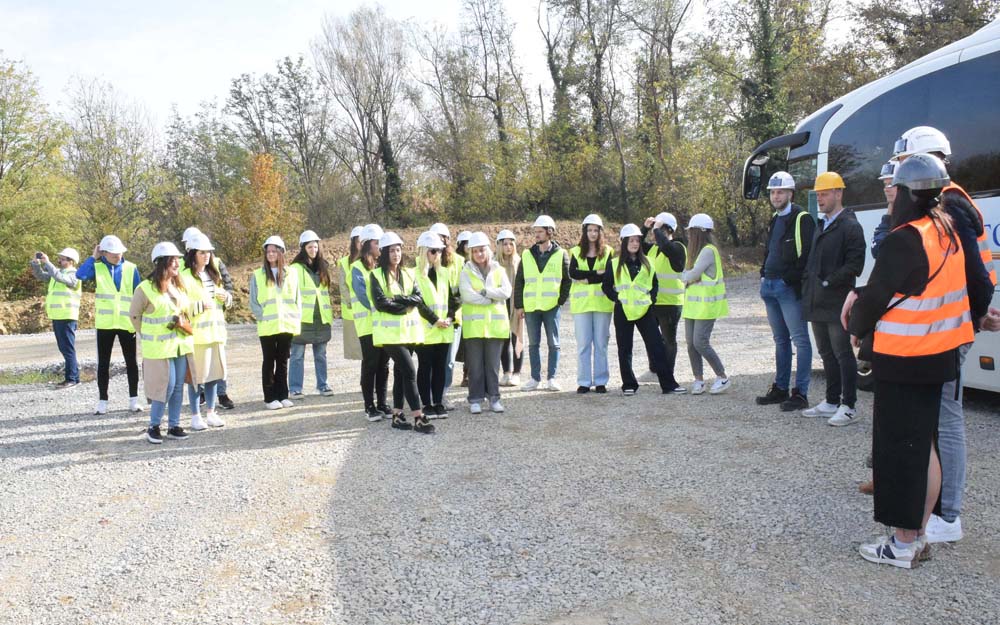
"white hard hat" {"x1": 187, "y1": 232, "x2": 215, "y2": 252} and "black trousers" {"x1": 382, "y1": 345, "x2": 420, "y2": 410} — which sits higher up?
"white hard hat" {"x1": 187, "y1": 232, "x2": 215, "y2": 252}

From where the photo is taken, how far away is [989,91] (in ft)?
20.6

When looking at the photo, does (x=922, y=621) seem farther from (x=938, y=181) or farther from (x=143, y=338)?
(x=143, y=338)

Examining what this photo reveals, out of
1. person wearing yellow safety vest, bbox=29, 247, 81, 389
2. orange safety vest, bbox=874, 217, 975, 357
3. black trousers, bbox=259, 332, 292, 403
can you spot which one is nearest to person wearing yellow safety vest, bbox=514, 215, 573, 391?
black trousers, bbox=259, 332, 292, 403

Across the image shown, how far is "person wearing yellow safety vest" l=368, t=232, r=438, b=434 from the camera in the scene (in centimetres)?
669

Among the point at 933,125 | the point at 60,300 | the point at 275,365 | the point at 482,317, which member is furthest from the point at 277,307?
the point at 933,125

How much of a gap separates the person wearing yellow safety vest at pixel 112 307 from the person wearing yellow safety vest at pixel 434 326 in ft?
10.2

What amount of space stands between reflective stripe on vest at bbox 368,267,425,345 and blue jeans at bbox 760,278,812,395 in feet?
10.7

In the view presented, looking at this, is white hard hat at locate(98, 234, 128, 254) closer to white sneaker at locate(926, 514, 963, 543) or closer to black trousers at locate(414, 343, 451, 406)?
black trousers at locate(414, 343, 451, 406)

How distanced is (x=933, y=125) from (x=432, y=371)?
5.22 metres

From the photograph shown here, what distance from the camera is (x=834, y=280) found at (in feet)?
20.4

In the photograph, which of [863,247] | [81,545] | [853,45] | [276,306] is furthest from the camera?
[853,45]

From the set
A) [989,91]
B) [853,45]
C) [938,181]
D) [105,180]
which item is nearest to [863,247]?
[989,91]

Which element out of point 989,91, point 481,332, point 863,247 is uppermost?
point 989,91

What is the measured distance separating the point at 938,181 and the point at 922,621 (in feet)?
6.37
